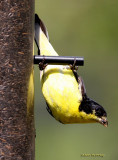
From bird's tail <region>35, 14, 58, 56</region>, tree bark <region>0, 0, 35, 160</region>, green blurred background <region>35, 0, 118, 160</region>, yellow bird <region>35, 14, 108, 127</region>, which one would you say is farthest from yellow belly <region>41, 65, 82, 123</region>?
green blurred background <region>35, 0, 118, 160</region>

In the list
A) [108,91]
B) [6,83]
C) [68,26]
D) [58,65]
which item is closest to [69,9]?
[68,26]

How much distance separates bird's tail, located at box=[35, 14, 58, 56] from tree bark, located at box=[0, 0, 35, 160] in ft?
2.03

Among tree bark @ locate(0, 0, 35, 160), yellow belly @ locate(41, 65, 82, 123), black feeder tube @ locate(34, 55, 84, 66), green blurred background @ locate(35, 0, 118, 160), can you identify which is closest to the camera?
tree bark @ locate(0, 0, 35, 160)

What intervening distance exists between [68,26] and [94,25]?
64 cm

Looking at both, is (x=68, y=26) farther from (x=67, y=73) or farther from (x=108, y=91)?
(x=67, y=73)

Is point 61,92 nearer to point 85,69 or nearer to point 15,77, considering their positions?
point 15,77

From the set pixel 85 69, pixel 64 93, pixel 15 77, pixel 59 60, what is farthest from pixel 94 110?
pixel 85 69

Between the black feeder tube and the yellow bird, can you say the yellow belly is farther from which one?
the black feeder tube

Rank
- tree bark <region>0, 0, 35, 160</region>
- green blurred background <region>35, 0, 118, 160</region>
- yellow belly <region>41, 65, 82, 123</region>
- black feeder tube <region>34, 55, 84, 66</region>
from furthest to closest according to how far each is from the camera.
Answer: green blurred background <region>35, 0, 118, 160</region>
yellow belly <region>41, 65, 82, 123</region>
black feeder tube <region>34, 55, 84, 66</region>
tree bark <region>0, 0, 35, 160</region>

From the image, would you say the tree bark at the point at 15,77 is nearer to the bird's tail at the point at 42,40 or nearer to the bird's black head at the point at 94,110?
the bird's tail at the point at 42,40

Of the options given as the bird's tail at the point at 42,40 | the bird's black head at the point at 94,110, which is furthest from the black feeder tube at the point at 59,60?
the bird's black head at the point at 94,110

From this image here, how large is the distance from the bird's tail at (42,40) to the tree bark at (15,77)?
2.03 ft

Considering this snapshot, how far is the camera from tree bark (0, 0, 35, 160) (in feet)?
16.3

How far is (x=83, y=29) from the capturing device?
11148 millimetres
